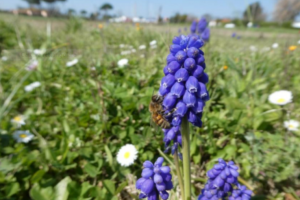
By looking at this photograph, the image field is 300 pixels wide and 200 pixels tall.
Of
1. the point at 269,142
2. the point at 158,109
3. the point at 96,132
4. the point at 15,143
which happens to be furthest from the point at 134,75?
the point at 158,109

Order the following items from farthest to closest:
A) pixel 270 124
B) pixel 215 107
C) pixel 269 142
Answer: pixel 215 107 → pixel 270 124 → pixel 269 142

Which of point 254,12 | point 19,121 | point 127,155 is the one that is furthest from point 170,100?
point 254,12

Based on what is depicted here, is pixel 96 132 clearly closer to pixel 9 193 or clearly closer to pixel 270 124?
pixel 9 193

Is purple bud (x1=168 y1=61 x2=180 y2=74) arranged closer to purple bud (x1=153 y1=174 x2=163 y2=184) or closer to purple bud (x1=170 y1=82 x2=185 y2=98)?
purple bud (x1=170 y1=82 x2=185 y2=98)

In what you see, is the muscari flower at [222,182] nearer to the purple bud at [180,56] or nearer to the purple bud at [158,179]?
the purple bud at [158,179]

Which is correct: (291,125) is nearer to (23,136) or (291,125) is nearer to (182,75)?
(182,75)

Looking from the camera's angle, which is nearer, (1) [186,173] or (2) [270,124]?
(1) [186,173]

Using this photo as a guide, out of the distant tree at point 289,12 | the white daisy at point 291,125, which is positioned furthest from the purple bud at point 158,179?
the distant tree at point 289,12

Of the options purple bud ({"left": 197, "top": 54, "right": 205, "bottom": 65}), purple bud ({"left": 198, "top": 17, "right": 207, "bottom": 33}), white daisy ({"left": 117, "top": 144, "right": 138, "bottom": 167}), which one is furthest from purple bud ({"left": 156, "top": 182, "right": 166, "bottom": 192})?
purple bud ({"left": 198, "top": 17, "right": 207, "bottom": 33})
